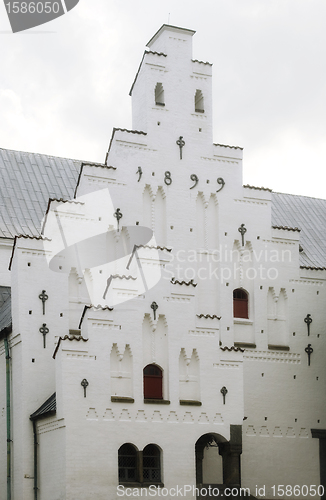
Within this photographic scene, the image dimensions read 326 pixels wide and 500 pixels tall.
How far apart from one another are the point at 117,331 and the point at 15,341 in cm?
489

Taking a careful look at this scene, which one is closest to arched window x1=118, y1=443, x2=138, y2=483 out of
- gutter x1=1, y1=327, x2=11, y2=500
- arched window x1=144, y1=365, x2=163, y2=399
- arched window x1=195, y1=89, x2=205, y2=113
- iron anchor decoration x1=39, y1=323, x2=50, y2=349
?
arched window x1=144, y1=365, x2=163, y2=399

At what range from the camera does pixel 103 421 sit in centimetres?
3359

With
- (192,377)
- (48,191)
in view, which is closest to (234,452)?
(192,377)

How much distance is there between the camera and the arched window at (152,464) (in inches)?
1346

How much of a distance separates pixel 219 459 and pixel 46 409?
795 cm

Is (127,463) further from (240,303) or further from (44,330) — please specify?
(240,303)

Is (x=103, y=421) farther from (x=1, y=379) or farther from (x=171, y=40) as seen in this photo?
(x=171, y=40)

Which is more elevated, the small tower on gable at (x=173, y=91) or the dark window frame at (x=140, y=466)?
the small tower on gable at (x=173, y=91)

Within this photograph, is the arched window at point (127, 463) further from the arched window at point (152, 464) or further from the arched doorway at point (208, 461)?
the arched doorway at point (208, 461)

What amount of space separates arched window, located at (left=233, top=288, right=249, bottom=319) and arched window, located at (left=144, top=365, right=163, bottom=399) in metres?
6.35

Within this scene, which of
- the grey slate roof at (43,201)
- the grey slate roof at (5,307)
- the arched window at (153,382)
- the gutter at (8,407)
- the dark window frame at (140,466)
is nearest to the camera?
the dark window frame at (140,466)

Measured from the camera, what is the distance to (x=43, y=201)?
4544 cm

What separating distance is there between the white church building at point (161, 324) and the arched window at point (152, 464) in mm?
49

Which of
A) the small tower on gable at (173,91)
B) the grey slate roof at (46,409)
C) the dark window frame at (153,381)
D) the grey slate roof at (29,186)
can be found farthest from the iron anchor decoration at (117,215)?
the grey slate roof at (46,409)
